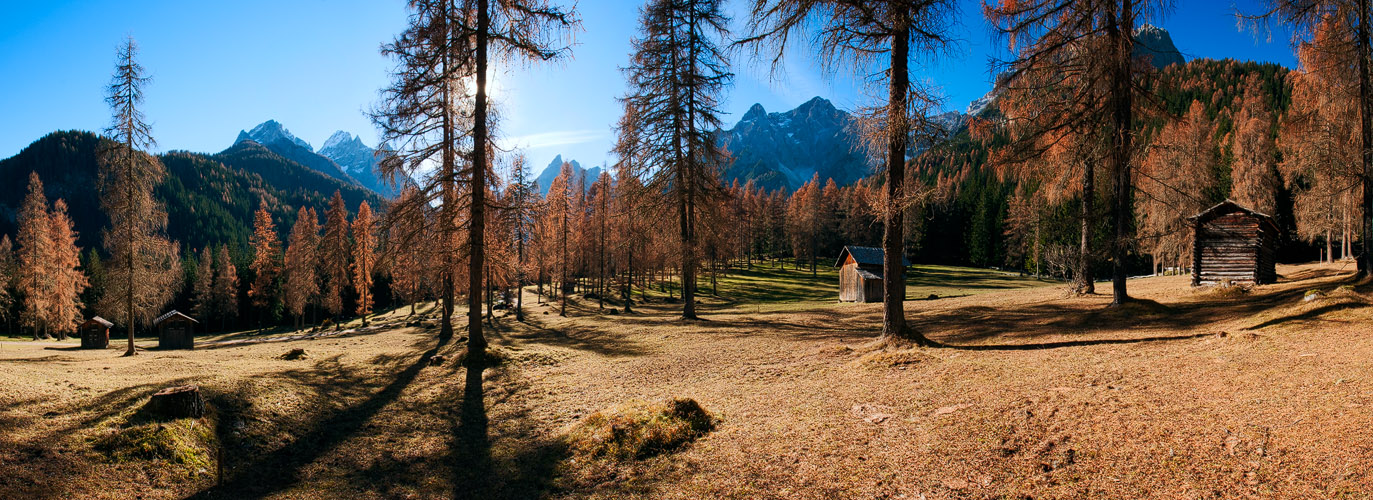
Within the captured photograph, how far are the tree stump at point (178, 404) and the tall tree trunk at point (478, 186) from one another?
6.04 m

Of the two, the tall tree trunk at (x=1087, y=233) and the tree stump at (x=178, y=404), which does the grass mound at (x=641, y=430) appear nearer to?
the tree stump at (x=178, y=404)

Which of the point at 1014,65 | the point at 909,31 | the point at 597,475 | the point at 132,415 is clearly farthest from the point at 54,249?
the point at 1014,65

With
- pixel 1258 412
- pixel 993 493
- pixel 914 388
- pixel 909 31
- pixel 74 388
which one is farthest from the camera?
pixel 909 31

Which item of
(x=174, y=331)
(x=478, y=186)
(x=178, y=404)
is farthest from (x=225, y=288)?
(x=178, y=404)

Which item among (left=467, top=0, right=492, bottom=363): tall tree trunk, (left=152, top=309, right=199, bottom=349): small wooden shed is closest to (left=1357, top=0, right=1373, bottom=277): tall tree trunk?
(left=467, top=0, right=492, bottom=363): tall tree trunk

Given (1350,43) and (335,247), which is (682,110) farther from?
(335,247)

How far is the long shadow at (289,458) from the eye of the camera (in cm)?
634

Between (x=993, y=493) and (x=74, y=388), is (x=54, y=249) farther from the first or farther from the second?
(x=993, y=493)

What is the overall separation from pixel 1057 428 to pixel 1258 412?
1.99 meters

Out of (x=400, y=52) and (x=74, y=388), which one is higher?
(x=400, y=52)

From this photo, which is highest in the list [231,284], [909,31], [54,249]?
[909,31]

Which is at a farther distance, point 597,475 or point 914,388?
point 914,388

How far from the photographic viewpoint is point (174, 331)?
32344mm

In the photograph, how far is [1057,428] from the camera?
5645mm
